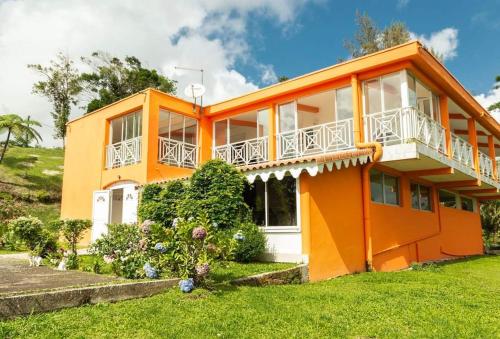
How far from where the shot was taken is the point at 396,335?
4.93 m

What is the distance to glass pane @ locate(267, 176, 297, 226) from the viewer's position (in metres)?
9.81

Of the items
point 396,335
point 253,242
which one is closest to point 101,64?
point 253,242

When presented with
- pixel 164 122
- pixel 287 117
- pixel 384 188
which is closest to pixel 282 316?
pixel 384 188

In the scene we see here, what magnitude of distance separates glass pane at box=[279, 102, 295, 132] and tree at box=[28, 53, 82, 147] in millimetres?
24702

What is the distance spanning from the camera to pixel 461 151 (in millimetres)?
14602

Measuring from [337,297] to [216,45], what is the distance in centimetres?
1217

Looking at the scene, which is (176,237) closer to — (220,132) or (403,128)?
(403,128)

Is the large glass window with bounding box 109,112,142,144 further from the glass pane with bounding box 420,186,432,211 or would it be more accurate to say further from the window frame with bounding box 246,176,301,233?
the glass pane with bounding box 420,186,432,211

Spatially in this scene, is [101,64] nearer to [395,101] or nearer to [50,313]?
[395,101]

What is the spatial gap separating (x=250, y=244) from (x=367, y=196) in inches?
156

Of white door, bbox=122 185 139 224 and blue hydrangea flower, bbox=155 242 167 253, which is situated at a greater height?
white door, bbox=122 185 139 224

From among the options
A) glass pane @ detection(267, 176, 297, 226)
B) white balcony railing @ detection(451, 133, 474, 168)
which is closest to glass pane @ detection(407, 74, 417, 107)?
white balcony railing @ detection(451, 133, 474, 168)

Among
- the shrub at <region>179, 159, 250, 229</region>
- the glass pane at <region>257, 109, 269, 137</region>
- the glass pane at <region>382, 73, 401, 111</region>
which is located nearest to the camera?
the shrub at <region>179, 159, 250, 229</region>

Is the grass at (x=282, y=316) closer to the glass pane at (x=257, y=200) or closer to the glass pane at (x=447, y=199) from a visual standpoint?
the glass pane at (x=257, y=200)
